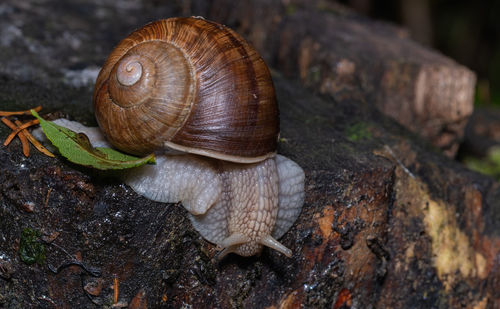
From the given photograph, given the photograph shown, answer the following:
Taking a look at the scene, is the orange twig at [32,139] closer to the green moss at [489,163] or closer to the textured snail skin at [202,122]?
the textured snail skin at [202,122]

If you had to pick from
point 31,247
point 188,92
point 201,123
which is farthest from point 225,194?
point 31,247

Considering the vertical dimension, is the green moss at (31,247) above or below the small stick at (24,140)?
below

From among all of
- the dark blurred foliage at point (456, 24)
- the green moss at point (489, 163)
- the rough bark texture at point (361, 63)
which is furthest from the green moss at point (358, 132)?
the dark blurred foliage at point (456, 24)

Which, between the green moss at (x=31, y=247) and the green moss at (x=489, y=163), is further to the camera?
the green moss at (x=489, y=163)

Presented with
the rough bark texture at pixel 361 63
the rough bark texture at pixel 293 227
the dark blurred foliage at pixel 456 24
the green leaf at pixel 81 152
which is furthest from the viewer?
the dark blurred foliage at pixel 456 24

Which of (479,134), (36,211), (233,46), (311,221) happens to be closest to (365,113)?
(311,221)
